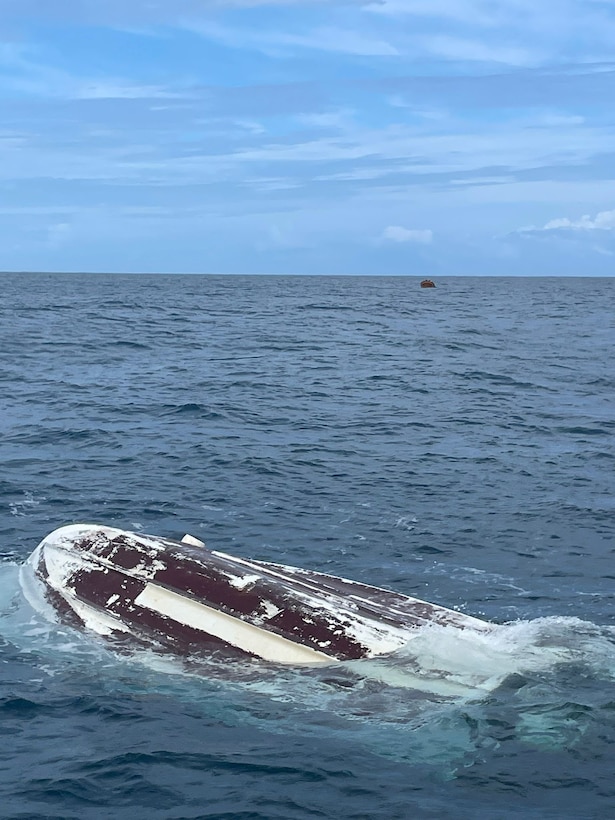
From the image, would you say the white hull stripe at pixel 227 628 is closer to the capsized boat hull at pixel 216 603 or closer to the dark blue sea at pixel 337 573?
the capsized boat hull at pixel 216 603

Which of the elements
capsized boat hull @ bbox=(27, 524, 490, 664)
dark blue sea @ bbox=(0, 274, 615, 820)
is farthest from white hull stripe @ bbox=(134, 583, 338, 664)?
dark blue sea @ bbox=(0, 274, 615, 820)

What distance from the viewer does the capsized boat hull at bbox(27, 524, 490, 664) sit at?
482 inches

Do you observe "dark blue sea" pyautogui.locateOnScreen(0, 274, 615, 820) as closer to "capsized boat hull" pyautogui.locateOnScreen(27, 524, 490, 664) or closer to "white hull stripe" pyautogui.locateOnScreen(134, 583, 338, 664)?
"white hull stripe" pyautogui.locateOnScreen(134, 583, 338, 664)

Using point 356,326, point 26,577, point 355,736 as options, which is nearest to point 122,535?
point 26,577

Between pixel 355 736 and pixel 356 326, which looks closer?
pixel 355 736

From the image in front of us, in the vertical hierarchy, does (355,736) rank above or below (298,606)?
below

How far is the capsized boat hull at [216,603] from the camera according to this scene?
12.2 m

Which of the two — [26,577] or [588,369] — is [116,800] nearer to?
[26,577]

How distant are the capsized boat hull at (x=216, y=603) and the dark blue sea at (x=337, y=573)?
1.20ft

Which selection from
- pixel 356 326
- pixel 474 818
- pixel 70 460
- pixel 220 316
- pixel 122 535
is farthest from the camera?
pixel 220 316

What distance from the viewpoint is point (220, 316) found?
76562 millimetres

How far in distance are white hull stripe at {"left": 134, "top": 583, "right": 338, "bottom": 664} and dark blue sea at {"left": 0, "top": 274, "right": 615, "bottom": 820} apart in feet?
0.85

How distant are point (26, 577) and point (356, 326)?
56061mm

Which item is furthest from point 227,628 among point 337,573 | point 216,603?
point 337,573
